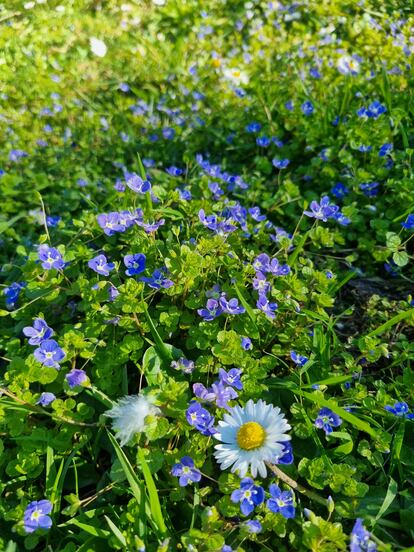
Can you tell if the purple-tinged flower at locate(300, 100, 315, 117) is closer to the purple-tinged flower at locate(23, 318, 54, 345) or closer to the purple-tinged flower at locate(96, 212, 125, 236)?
the purple-tinged flower at locate(96, 212, 125, 236)

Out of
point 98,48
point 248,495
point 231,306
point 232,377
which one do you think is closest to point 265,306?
point 231,306

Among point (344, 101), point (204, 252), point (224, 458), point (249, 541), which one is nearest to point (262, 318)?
point (204, 252)

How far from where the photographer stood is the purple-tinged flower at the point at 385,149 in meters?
2.89

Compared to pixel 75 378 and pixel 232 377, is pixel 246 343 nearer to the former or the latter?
pixel 232 377

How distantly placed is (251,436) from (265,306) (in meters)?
0.56

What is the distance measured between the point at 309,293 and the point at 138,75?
312 centimetres

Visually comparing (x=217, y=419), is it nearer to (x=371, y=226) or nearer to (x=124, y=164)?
(x=371, y=226)

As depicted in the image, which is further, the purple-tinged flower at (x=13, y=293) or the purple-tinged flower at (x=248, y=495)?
the purple-tinged flower at (x=13, y=293)

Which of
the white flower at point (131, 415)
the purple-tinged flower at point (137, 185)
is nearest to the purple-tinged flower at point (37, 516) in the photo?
the white flower at point (131, 415)

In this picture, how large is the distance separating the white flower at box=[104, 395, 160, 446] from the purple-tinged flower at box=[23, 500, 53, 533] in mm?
302

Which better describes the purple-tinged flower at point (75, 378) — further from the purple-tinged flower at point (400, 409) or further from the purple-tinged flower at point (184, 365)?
the purple-tinged flower at point (400, 409)

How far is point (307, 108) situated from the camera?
3.31m

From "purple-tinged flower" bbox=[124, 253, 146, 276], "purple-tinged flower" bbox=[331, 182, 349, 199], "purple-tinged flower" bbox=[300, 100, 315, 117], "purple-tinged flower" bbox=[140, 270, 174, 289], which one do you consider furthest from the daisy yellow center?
"purple-tinged flower" bbox=[300, 100, 315, 117]

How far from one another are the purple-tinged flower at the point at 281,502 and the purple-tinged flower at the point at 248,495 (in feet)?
0.12
